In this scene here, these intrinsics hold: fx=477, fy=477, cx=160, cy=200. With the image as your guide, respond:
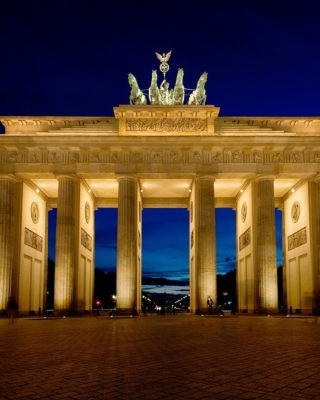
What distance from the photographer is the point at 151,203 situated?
53.2 m

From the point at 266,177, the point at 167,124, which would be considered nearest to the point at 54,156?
the point at 167,124

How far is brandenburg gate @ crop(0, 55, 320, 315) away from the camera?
128 ft

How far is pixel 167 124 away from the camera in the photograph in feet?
136

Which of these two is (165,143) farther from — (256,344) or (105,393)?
(105,393)

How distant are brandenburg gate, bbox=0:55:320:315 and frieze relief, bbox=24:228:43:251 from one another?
0.19m

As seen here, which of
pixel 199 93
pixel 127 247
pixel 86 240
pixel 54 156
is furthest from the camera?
pixel 86 240

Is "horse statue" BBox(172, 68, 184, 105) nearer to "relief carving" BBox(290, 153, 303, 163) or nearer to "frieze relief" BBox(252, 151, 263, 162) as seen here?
"frieze relief" BBox(252, 151, 263, 162)

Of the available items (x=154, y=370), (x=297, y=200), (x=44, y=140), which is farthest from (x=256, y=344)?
(x=297, y=200)

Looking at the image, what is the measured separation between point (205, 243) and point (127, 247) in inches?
252

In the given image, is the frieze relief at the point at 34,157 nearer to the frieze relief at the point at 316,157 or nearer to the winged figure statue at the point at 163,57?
the winged figure statue at the point at 163,57

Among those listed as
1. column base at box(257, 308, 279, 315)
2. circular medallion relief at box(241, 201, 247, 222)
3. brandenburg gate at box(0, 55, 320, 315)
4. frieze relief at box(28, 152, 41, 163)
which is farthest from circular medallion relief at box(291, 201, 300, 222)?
frieze relief at box(28, 152, 41, 163)

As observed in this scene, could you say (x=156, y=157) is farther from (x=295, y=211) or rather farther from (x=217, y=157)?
(x=295, y=211)

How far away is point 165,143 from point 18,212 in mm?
13732

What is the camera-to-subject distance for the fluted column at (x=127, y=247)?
3844 cm
